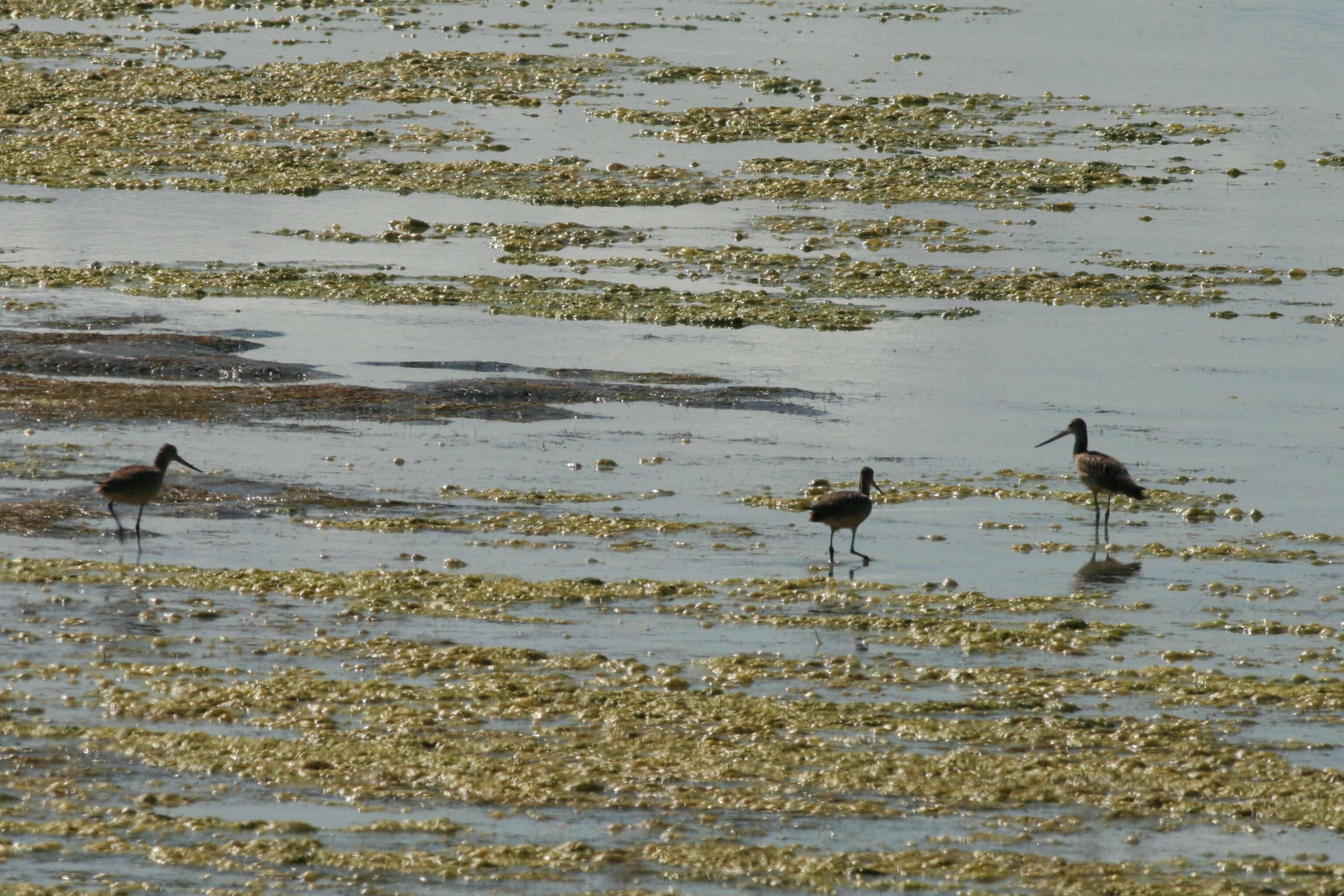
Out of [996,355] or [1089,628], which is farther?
[996,355]

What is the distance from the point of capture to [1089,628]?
36.5 feet

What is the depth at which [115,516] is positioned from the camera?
43.2ft

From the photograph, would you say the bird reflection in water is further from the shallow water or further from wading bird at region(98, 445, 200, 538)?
wading bird at region(98, 445, 200, 538)

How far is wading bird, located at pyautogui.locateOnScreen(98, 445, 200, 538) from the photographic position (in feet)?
41.8

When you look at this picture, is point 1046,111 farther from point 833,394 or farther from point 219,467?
point 219,467

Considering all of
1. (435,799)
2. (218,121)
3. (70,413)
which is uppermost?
(218,121)

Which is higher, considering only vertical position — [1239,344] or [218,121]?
[218,121]

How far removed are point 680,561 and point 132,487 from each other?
13.3 feet

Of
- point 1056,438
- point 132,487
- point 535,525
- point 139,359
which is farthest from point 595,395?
point 132,487

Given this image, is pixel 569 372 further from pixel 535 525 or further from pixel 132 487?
pixel 132 487

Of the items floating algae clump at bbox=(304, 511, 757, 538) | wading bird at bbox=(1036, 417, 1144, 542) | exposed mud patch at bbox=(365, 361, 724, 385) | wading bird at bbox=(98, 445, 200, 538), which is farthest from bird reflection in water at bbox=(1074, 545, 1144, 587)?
wading bird at bbox=(98, 445, 200, 538)

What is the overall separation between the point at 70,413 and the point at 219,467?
226cm

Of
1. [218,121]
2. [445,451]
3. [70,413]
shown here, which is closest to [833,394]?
[445,451]

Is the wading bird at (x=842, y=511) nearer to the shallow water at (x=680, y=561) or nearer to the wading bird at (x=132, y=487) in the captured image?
the shallow water at (x=680, y=561)
